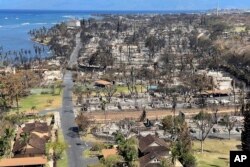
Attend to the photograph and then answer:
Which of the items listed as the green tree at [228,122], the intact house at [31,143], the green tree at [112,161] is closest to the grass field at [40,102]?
the intact house at [31,143]

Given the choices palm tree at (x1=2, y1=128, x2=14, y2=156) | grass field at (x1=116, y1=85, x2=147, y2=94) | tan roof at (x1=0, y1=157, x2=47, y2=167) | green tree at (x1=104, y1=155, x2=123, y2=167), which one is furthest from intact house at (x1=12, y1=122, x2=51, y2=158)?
grass field at (x1=116, y1=85, x2=147, y2=94)

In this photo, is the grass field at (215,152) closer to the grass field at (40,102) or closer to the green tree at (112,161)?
the green tree at (112,161)

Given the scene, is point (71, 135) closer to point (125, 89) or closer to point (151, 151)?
point (151, 151)

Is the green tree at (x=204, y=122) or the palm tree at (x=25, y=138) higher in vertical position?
the palm tree at (x=25, y=138)

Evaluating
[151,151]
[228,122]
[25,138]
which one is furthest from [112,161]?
[228,122]

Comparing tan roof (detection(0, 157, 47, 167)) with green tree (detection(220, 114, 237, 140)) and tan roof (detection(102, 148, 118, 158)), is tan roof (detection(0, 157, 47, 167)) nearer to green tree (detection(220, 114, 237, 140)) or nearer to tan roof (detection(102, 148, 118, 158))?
tan roof (detection(102, 148, 118, 158))

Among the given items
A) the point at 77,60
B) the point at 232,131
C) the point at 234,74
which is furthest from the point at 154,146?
the point at 77,60
